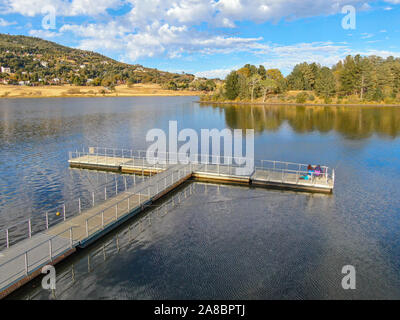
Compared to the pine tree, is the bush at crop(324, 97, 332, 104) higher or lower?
lower

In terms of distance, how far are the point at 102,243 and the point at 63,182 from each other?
12089mm

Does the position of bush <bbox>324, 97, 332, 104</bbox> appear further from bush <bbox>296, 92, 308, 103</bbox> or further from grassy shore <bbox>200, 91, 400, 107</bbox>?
bush <bbox>296, 92, 308, 103</bbox>

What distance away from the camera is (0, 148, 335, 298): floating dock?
42.8 ft

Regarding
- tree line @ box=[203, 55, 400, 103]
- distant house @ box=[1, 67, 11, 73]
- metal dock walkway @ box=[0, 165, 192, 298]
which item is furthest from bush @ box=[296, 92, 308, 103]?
distant house @ box=[1, 67, 11, 73]

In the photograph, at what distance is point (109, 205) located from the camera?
1966 cm

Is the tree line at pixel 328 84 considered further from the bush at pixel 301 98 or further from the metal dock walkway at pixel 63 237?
the metal dock walkway at pixel 63 237

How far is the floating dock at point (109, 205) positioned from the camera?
13047mm

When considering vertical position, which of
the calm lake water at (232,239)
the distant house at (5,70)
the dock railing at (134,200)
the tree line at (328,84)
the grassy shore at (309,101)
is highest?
the distant house at (5,70)

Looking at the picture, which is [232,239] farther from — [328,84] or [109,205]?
[328,84]

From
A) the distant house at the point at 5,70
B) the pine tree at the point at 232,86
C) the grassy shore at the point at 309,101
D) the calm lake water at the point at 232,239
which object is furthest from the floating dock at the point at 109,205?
the distant house at the point at 5,70

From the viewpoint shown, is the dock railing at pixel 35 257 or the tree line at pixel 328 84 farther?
the tree line at pixel 328 84

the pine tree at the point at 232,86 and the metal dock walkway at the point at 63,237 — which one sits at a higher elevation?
the pine tree at the point at 232,86

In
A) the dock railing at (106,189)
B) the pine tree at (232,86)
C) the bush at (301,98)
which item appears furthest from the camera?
the pine tree at (232,86)

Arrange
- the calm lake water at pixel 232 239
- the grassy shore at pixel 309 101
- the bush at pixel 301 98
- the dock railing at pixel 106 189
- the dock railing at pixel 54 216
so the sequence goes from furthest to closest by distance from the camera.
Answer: the bush at pixel 301 98, the grassy shore at pixel 309 101, the dock railing at pixel 106 189, the dock railing at pixel 54 216, the calm lake water at pixel 232 239
